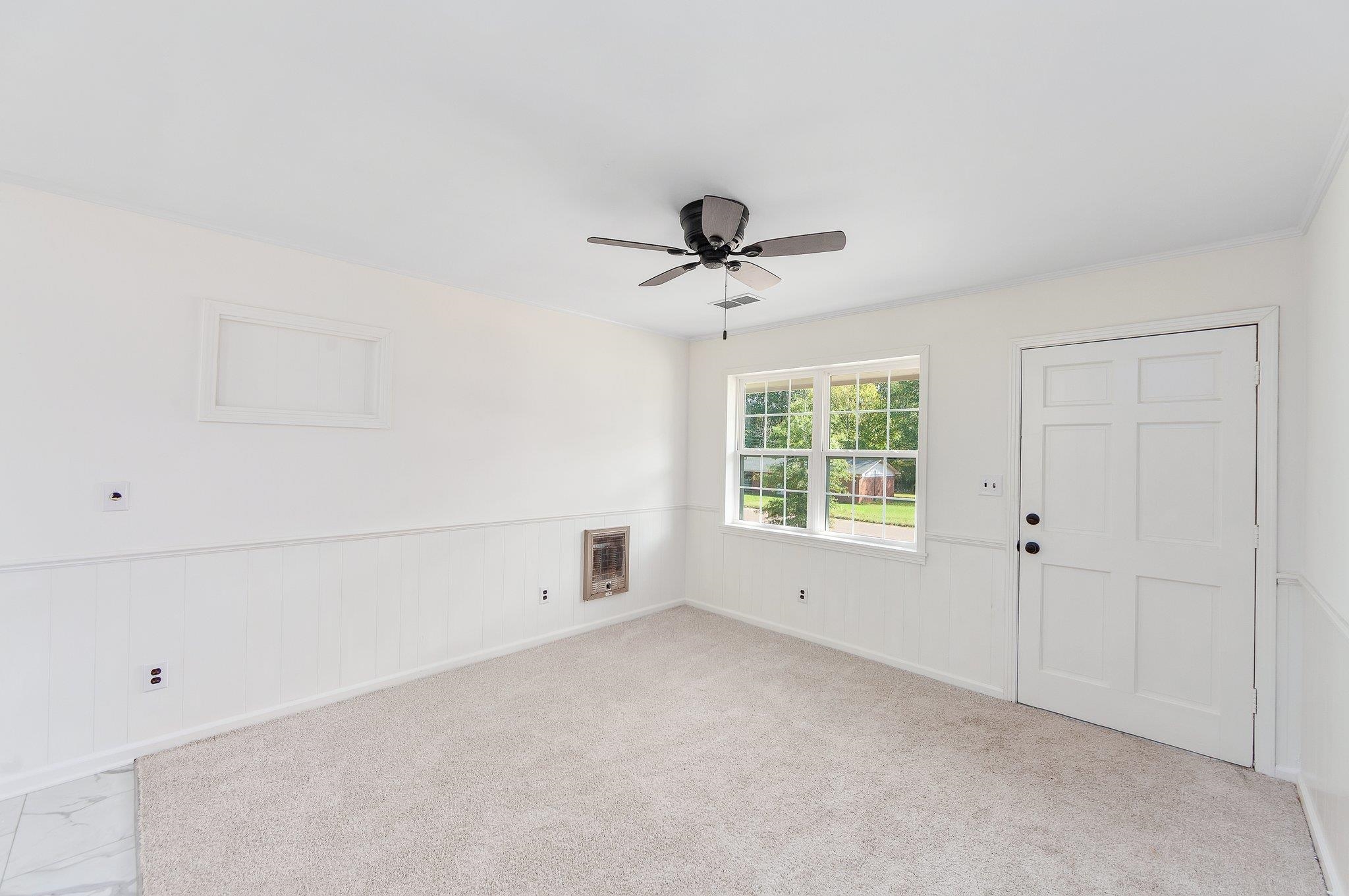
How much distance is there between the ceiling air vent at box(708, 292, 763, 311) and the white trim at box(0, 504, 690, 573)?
1985 millimetres

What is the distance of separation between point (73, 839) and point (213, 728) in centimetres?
70

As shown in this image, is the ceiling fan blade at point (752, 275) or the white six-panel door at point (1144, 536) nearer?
the ceiling fan blade at point (752, 275)

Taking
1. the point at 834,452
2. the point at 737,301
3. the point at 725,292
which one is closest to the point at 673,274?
the point at 725,292

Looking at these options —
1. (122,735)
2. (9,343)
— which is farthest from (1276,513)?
(9,343)

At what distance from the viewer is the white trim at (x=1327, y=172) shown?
1.78m

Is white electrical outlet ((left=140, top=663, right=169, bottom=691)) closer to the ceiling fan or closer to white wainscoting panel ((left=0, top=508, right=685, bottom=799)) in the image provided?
white wainscoting panel ((left=0, top=508, right=685, bottom=799))

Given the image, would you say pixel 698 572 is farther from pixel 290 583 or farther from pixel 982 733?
pixel 290 583

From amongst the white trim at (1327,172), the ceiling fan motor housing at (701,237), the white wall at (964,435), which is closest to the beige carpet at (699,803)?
the white wall at (964,435)

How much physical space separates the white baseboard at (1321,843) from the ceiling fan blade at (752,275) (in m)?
2.81

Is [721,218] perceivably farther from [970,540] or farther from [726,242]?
[970,540]

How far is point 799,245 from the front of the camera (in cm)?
217

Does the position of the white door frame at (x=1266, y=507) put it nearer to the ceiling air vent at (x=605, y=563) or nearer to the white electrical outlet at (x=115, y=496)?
the ceiling air vent at (x=605, y=563)

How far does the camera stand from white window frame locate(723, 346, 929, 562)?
3.78 m

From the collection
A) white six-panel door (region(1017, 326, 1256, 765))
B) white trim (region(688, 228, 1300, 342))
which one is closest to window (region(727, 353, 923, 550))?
white trim (region(688, 228, 1300, 342))
